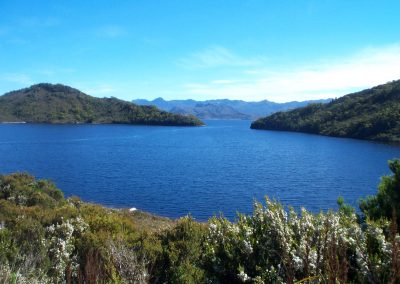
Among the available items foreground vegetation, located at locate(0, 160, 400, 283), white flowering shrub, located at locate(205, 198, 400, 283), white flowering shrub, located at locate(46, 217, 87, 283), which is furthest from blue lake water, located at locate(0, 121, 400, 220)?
white flowering shrub, located at locate(205, 198, 400, 283)

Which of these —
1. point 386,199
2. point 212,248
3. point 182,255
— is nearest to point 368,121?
point 386,199

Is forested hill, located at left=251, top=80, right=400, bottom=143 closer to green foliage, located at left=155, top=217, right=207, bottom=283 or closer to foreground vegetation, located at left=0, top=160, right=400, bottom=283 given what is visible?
green foliage, located at left=155, top=217, right=207, bottom=283

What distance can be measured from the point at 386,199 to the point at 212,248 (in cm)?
657

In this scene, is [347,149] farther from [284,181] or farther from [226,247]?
[226,247]

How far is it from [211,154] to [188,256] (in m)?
95.4

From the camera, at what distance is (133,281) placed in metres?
7.73

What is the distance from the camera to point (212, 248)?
11.0 metres

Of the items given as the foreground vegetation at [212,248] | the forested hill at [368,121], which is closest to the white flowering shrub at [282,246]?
the foreground vegetation at [212,248]

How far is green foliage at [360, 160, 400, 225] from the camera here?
42.7ft

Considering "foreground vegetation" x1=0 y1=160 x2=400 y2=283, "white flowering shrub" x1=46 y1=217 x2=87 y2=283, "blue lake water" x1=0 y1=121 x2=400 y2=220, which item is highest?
"foreground vegetation" x1=0 y1=160 x2=400 y2=283

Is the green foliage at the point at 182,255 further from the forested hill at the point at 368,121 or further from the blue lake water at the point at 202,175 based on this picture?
the forested hill at the point at 368,121

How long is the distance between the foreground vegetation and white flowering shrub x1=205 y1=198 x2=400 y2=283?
2 cm

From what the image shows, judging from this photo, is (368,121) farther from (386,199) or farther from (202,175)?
(386,199)

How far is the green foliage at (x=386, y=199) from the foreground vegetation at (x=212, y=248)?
36mm
